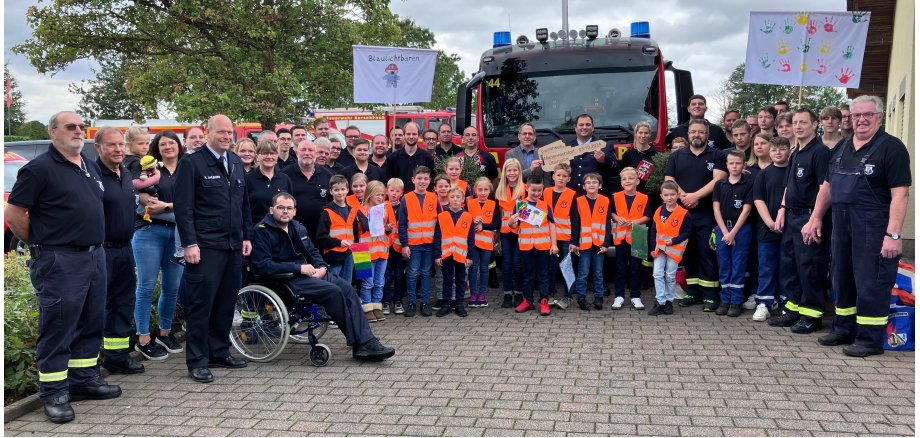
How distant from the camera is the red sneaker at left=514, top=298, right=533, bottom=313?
8290 millimetres

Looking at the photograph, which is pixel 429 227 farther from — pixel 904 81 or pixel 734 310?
pixel 904 81

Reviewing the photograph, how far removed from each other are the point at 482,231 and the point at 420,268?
827mm

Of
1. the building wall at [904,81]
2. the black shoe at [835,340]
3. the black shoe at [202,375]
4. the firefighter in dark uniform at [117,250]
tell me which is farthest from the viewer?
the building wall at [904,81]

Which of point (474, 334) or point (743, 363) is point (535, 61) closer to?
point (474, 334)

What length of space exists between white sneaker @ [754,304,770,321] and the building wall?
19.6 feet

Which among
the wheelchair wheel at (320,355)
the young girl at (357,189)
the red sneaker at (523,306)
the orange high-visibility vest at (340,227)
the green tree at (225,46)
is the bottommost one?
the wheelchair wheel at (320,355)

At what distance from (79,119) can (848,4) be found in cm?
1486

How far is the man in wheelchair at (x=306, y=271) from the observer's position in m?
6.23

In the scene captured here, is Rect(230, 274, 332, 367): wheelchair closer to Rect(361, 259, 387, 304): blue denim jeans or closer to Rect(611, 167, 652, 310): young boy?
Rect(361, 259, 387, 304): blue denim jeans

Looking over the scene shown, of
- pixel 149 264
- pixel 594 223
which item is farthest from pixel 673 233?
pixel 149 264

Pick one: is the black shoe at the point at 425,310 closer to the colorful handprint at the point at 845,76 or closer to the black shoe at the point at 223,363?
the black shoe at the point at 223,363

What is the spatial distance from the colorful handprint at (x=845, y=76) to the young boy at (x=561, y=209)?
3.43 metres

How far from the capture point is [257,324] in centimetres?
651

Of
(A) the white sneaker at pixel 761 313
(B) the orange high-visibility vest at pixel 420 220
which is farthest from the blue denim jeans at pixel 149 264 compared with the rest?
(A) the white sneaker at pixel 761 313
